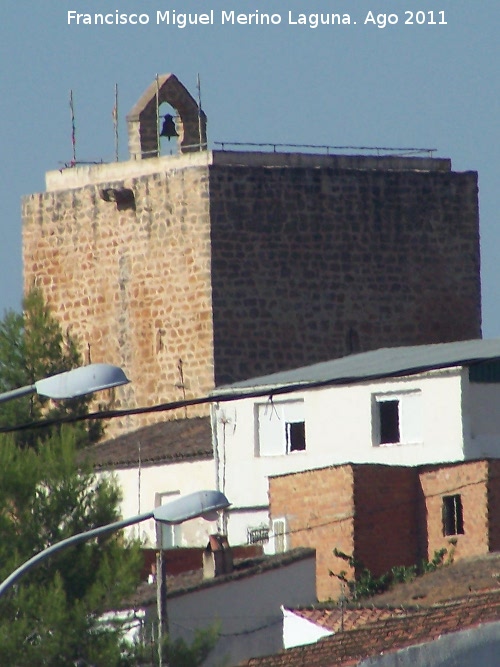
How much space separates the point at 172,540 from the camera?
43969mm

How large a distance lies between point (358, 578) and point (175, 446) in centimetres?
805

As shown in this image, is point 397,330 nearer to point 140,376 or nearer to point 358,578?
point 140,376

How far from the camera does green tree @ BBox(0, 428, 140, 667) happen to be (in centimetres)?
3331

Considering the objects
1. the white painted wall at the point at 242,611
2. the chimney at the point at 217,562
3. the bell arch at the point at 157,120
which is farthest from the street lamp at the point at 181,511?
the bell arch at the point at 157,120

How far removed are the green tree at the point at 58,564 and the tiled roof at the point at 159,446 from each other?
7.08 m

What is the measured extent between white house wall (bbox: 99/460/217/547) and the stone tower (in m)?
2.94

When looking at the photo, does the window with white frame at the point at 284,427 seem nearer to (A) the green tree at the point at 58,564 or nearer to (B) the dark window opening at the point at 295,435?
(B) the dark window opening at the point at 295,435

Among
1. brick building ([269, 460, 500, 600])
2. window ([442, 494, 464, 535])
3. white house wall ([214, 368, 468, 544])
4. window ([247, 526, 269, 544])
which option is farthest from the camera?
window ([247, 526, 269, 544])

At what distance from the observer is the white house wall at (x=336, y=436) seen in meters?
40.4

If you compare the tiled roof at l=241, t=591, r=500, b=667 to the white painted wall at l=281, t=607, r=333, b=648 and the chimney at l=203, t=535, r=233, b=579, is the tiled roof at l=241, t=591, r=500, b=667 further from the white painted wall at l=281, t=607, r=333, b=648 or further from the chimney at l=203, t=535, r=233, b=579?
the chimney at l=203, t=535, r=233, b=579

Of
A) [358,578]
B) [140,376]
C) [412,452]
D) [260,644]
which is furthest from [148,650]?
[140,376]

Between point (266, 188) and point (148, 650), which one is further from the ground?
point (266, 188)

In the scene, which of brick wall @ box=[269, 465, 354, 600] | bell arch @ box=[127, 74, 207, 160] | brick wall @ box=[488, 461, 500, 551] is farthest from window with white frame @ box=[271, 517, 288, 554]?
bell arch @ box=[127, 74, 207, 160]

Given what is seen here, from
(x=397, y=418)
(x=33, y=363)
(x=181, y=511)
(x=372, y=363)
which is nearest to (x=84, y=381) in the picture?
(x=181, y=511)
